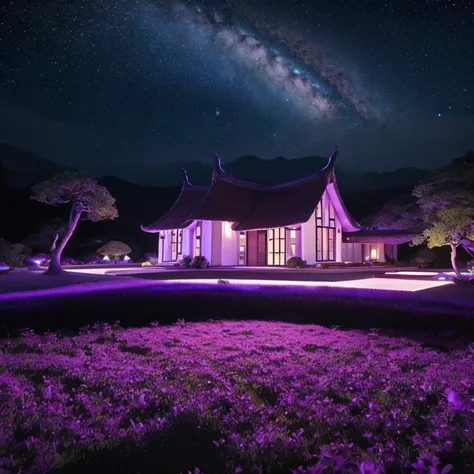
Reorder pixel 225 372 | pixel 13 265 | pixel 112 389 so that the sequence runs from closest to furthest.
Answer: pixel 112 389 → pixel 225 372 → pixel 13 265

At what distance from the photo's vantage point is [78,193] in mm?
22406

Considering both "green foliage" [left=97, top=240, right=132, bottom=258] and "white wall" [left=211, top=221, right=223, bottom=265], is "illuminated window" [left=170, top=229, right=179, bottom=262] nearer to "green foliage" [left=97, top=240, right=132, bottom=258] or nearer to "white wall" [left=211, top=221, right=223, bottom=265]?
"white wall" [left=211, top=221, right=223, bottom=265]

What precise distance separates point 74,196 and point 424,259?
990 inches

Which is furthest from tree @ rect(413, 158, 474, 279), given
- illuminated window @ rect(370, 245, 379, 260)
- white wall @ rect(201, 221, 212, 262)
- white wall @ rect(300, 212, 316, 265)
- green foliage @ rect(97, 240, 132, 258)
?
green foliage @ rect(97, 240, 132, 258)

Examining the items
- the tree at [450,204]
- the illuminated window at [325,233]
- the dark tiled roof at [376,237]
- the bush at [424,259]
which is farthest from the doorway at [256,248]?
the tree at [450,204]

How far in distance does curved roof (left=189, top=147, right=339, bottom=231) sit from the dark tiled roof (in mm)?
6063

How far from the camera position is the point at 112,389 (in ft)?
14.6

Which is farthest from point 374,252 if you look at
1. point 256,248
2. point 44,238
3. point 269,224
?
point 44,238

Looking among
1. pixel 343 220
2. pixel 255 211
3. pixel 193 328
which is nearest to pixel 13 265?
pixel 255 211

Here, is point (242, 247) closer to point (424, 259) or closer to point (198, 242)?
point (198, 242)

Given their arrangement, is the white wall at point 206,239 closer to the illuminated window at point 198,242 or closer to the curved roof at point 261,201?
the illuminated window at point 198,242

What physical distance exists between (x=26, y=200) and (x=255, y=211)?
2164cm

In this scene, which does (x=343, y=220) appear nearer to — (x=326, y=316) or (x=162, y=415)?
(x=326, y=316)

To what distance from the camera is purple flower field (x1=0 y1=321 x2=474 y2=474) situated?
2.83 metres
